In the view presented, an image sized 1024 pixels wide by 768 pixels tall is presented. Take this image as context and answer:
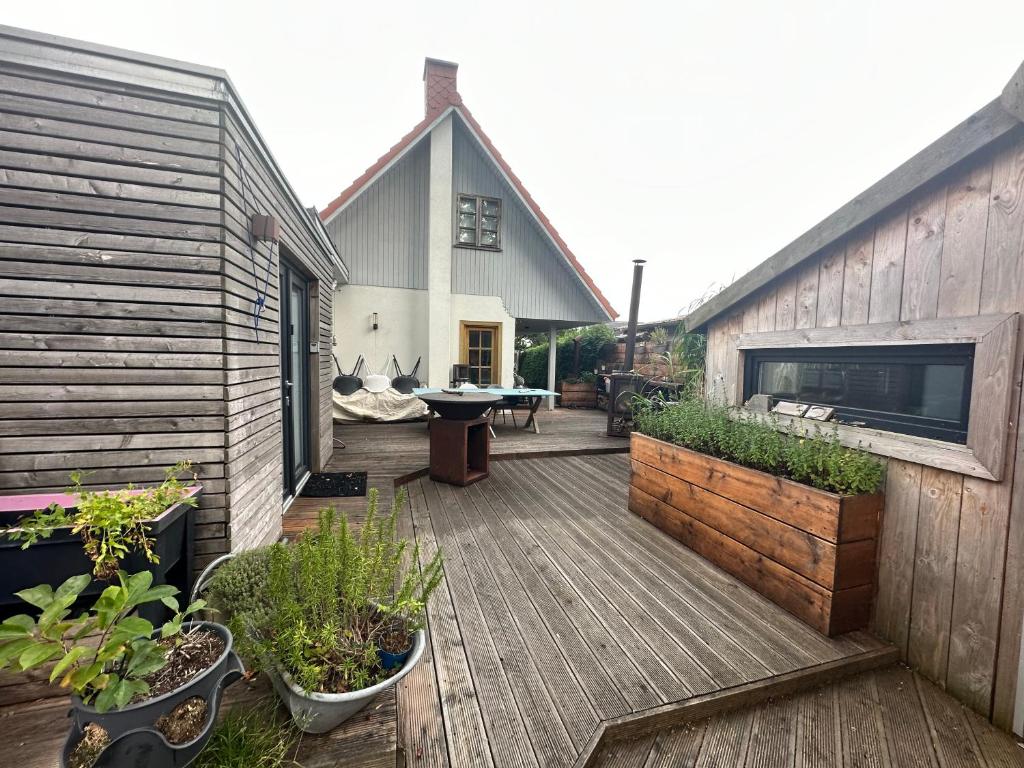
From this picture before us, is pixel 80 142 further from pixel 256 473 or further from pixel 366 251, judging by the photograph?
pixel 366 251

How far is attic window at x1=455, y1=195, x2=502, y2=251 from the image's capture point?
8109 mm

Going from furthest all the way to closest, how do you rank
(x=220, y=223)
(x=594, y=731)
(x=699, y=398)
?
(x=699, y=398) < (x=220, y=223) < (x=594, y=731)

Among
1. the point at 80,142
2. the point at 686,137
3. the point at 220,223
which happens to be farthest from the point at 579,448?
the point at 686,137

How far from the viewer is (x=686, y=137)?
1051 centimetres

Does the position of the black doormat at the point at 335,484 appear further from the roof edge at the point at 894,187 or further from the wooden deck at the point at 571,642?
the roof edge at the point at 894,187

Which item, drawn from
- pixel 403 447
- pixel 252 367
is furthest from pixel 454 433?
pixel 252 367

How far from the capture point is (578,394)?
10.2 metres

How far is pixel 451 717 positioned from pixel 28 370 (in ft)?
6.86

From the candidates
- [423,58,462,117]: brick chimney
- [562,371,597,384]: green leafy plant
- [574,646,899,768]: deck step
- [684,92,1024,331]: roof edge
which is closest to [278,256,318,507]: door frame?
[574,646,899,768]: deck step

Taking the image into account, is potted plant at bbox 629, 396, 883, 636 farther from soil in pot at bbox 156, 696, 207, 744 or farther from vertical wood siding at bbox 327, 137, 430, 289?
vertical wood siding at bbox 327, 137, 430, 289

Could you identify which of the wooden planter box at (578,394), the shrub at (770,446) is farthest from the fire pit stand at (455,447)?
the wooden planter box at (578,394)

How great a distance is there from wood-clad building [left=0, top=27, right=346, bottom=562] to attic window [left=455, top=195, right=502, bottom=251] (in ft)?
20.6

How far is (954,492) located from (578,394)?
851 centimetres

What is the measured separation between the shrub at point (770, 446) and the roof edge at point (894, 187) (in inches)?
33.7
